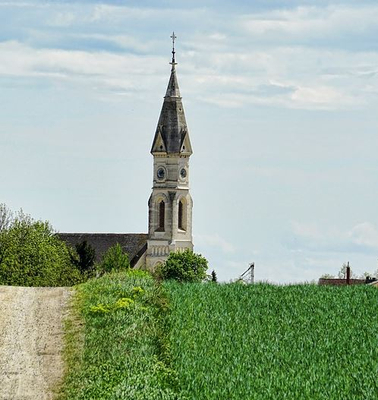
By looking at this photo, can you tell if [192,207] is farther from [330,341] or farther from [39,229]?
[330,341]

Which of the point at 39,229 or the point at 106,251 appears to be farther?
the point at 106,251

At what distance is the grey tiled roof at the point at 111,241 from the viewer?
154 meters

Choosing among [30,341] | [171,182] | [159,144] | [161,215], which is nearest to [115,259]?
[161,215]

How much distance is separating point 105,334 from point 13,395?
4495 mm

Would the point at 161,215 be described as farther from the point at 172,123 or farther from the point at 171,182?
the point at 172,123

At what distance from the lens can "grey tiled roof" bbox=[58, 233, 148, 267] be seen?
154 m

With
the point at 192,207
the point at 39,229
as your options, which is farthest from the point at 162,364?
the point at 192,207

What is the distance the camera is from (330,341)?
108 ft

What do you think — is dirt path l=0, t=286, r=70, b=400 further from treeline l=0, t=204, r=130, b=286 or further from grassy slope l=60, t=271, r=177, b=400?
treeline l=0, t=204, r=130, b=286

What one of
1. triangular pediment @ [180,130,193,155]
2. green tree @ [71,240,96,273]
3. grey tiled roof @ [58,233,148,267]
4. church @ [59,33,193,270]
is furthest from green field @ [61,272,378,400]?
triangular pediment @ [180,130,193,155]

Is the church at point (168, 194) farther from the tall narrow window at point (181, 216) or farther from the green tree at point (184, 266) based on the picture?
the green tree at point (184, 266)

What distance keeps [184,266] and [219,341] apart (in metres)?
107

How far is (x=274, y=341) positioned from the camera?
32781mm

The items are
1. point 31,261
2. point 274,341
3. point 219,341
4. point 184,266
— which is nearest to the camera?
point 219,341
